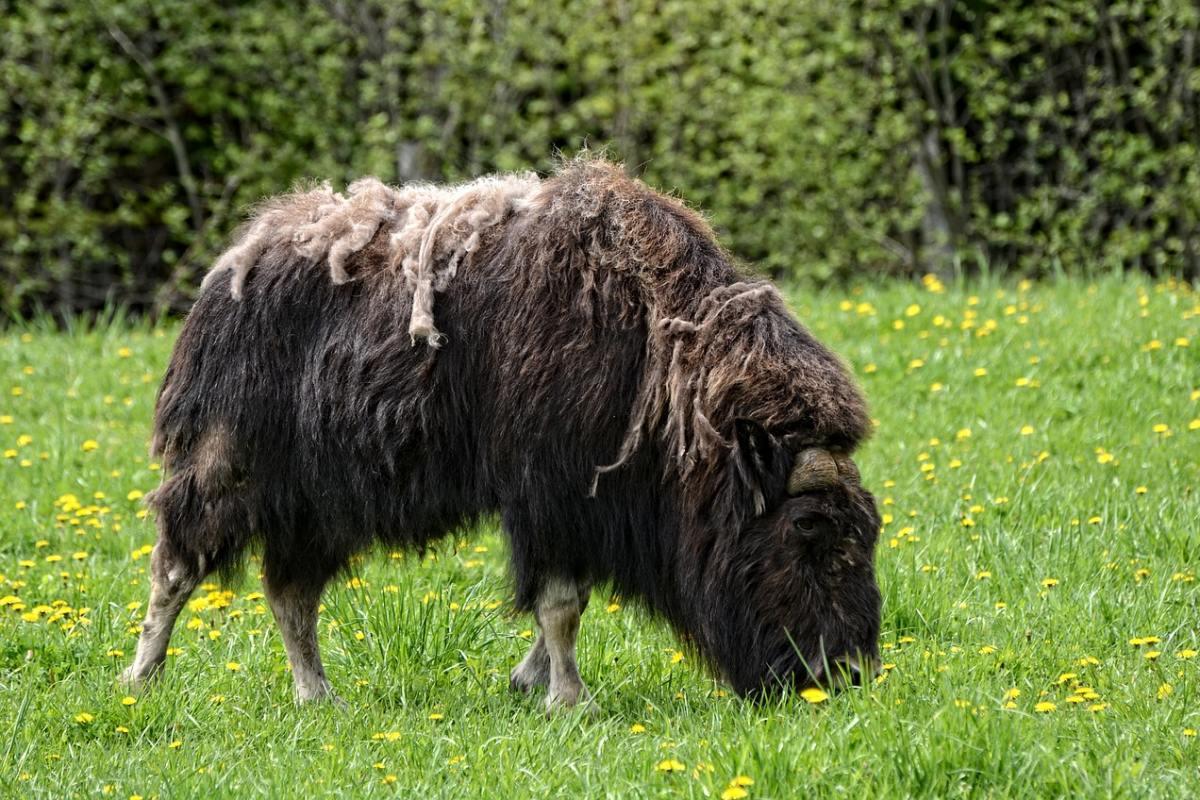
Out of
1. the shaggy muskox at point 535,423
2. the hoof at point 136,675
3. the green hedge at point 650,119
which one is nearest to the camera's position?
the shaggy muskox at point 535,423

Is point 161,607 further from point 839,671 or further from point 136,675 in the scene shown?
point 839,671

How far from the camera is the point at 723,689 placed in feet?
16.4

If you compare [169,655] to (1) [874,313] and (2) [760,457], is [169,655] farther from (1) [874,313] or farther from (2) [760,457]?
(1) [874,313]

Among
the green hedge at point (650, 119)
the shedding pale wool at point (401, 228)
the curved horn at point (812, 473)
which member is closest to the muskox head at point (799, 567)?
the curved horn at point (812, 473)

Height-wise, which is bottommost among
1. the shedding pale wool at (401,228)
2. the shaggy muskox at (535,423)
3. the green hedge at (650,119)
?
the green hedge at (650,119)

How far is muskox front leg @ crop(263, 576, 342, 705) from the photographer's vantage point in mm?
5312

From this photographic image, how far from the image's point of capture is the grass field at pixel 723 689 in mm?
3988

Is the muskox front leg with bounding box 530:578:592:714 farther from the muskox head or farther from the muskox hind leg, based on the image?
the muskox head

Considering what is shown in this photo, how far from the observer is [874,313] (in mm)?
9883

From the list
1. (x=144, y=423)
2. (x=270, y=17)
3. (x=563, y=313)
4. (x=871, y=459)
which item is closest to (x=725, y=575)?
(x=563, y=313)

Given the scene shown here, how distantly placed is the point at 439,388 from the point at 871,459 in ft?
10.7

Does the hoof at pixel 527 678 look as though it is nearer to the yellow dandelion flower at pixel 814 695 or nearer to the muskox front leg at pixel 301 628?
the muskox front leg at pixel 301 628

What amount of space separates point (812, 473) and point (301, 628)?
1.86 m

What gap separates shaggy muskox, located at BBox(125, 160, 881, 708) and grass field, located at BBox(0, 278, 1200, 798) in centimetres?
21
